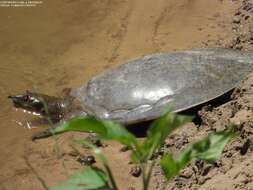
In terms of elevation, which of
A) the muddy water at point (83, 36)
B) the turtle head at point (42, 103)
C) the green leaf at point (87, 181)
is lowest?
the turtle head at point (42, 103)

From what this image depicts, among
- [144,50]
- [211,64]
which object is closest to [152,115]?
[211,64]

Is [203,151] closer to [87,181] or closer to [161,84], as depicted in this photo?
[87,181]

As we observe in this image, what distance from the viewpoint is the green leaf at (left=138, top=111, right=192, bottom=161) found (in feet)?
4.13

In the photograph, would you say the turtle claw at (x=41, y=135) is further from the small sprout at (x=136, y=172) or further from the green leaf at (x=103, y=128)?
the green leaf at (x=103, y=128)

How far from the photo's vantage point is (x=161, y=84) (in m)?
4.11

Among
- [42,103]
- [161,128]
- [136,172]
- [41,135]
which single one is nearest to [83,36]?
[42,103]

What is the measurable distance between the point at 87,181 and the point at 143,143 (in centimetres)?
20

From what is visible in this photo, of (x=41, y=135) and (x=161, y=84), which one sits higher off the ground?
(x=161, y=84)

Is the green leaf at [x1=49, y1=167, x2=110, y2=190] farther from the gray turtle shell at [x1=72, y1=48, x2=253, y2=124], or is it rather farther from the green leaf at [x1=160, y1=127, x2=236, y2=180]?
the gray turtle shell at [x1=72, y1=48, x2=253, y2=124]

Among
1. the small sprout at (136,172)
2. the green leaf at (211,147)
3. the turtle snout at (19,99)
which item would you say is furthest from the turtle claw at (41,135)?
the green leaf at (211,147)

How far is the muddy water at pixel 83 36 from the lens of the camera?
505cm

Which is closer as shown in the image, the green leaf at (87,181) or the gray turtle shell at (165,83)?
the green leaf at (87,181)

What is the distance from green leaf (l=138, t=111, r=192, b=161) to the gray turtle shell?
103 inches

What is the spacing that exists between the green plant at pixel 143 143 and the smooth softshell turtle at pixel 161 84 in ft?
8.41
